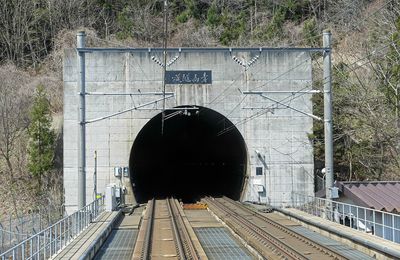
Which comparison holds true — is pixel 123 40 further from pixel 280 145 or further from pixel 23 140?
pixel 280 145

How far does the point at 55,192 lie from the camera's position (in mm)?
32719

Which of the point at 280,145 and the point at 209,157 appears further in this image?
the point at 209,157

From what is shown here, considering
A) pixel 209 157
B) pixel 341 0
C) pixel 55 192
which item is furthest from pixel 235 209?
pixel 341 0

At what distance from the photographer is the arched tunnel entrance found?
1225 inches

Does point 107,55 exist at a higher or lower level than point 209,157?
higher

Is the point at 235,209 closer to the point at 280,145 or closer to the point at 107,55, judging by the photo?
the point at 280,145

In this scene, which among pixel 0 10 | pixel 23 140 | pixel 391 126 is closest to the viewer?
pixel 391 126

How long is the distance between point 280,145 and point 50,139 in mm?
13811

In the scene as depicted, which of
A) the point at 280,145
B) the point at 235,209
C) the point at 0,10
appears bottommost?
the point at 235,209

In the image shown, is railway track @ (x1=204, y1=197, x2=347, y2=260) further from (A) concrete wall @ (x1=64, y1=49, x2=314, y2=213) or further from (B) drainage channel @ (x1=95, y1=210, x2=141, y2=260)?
(A) concrete wall @ (x1=64, y1=49, x2=314, y2=213)

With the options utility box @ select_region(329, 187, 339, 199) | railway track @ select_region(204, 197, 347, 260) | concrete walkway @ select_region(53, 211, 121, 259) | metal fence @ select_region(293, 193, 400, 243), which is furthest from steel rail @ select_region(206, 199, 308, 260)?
concrete walkway @ select_region(53, 211, 121, 259)

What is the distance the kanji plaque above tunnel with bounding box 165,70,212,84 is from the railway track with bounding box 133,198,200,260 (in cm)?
672

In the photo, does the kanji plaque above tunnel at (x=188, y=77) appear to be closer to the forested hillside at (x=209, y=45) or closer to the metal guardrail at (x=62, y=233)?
the forested hillside at (x=209, y=45)

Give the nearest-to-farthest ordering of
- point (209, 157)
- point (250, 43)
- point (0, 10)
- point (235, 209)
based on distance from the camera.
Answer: point (235, 209), point (209, 157), point (250, 43), point (0, 10)
